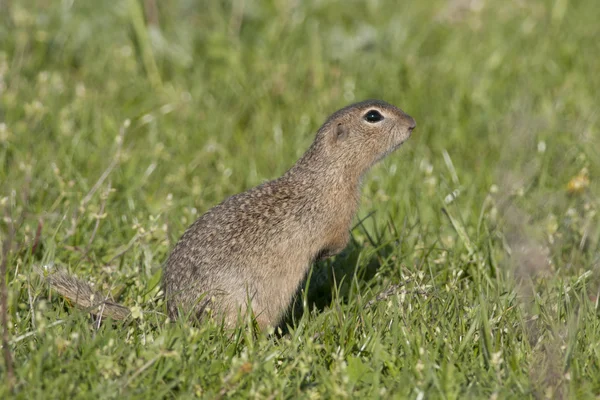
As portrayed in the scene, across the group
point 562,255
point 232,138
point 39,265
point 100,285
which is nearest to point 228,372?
point 100,285

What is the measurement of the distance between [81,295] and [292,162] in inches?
103

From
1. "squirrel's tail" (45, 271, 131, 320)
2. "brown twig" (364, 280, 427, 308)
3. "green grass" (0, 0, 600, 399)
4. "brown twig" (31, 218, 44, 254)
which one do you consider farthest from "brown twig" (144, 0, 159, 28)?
"brown twig" (364, 280, 427, 308)

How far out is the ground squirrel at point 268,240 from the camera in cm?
A: 449

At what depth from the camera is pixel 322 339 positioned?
4289mm

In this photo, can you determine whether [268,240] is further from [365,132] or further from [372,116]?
[372,116]

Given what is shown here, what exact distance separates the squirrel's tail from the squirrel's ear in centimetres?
161

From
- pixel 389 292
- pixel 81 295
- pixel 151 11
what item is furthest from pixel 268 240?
pixel 151 11

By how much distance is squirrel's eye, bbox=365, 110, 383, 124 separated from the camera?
5195mm

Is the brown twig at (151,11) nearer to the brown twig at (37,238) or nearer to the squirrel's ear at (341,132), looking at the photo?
the brown twig at (37,238)

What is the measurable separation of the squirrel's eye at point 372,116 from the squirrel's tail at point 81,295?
6.01 feet

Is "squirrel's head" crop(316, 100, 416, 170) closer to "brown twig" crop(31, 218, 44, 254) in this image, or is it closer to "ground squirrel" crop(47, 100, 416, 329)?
"ground squirrel" crop(47, 100, 416, 329)

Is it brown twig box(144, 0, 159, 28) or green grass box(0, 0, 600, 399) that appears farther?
brown twig box(144, 0, 159, 28)

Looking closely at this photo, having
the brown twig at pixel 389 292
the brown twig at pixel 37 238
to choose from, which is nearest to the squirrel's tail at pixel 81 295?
the brown twig at pixel 37 238

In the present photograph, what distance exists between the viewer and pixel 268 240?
463 cm
